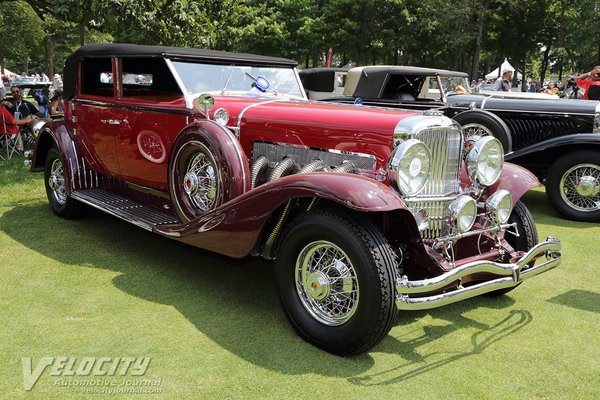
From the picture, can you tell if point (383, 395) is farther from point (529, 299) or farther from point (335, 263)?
point (529, 299)

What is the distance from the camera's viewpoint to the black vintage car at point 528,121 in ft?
22.7

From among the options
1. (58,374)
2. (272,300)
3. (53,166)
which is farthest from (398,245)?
(53,166)

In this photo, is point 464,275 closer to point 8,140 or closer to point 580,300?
point 580,300

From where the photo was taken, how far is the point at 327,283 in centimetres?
322

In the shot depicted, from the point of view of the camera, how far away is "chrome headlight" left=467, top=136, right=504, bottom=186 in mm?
3754

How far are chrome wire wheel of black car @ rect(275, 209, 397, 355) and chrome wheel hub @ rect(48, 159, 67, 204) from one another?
12.5 ft

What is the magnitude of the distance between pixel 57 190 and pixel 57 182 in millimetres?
98

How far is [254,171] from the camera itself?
13.8ft

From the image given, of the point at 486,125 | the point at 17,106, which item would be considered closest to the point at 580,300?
the point at 486,125

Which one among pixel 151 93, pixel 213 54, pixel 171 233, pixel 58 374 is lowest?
pixel 58 374

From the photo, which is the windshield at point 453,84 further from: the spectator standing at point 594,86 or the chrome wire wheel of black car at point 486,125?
the spectator standing at point 594,86

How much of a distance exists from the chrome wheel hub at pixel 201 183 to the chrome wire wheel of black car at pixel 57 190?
88.4 inches

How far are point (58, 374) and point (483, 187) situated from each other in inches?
119

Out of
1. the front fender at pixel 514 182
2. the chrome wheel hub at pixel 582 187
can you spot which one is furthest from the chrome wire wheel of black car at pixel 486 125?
the front fender at pixel 514 182
